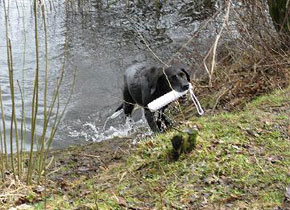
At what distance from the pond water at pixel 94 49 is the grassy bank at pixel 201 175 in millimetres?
2978

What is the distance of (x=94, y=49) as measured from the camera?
13.0m

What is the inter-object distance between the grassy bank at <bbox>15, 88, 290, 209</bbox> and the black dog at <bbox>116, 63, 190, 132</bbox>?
119 centimetres

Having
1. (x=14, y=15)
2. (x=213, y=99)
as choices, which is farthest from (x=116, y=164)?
(x=14, y=15)

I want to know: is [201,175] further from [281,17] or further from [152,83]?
[281,17]

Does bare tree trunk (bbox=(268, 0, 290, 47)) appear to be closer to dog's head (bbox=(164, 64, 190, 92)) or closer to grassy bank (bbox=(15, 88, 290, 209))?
dog's head (bbox=(164, 64, 190, 92))

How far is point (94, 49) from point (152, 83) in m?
6.23

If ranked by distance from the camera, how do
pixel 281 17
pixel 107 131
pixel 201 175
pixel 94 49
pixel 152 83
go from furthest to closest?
1. pixel 94 49
2. pixel 281 17
3. pixel 107 131
4. pixel 152 83
5. pixel 201 175

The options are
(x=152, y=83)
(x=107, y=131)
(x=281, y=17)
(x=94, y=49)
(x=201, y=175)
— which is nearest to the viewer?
(x=201, y=175)

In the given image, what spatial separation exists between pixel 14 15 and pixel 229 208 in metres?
13.4

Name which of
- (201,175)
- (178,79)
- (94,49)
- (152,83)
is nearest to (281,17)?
(178,79)

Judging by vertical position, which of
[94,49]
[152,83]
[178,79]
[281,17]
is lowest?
[94,49]

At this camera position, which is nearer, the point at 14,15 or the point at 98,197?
the point at 98,197

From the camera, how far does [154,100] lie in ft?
23.2

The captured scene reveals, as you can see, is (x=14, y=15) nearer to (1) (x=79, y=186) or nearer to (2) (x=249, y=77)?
(2) (x=249, y=77)
